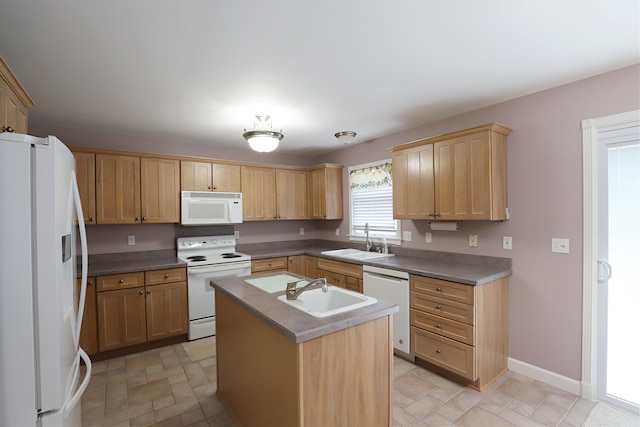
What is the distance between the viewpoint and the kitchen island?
4.76ft

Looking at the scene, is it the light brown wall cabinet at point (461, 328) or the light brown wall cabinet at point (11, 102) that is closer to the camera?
the light brown wall cabinet at point (11, 102)

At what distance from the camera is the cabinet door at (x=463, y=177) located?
2.65 metres

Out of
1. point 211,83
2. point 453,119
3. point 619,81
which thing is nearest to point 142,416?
point 211,83

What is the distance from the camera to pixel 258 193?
454 cm

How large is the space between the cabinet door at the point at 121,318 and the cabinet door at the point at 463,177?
133 inches

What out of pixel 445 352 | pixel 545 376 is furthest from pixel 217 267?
pixel 545 376

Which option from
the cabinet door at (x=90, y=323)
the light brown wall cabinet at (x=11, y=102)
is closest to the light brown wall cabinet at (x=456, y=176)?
the light brown wall cabinet at (x=11, y=102)

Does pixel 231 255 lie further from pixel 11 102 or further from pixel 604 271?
pixel 604 271

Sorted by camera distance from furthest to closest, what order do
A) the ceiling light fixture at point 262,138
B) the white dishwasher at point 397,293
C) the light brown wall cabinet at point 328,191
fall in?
the light brown wall cabinet at point 328,191 → the white dishwasher at point 397,293 → the ceiling light fixture at point 262,138

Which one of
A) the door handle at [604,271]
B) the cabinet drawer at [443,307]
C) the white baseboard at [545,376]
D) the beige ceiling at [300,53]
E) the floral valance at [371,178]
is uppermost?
the beige ceiling at [300,53]

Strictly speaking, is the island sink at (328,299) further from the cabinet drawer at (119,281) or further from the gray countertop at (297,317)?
the cabinet drawer at (119,281)

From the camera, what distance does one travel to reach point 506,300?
2789mm

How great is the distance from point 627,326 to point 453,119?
2.27m

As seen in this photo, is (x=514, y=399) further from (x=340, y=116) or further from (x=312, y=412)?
(x=340, y=116)
